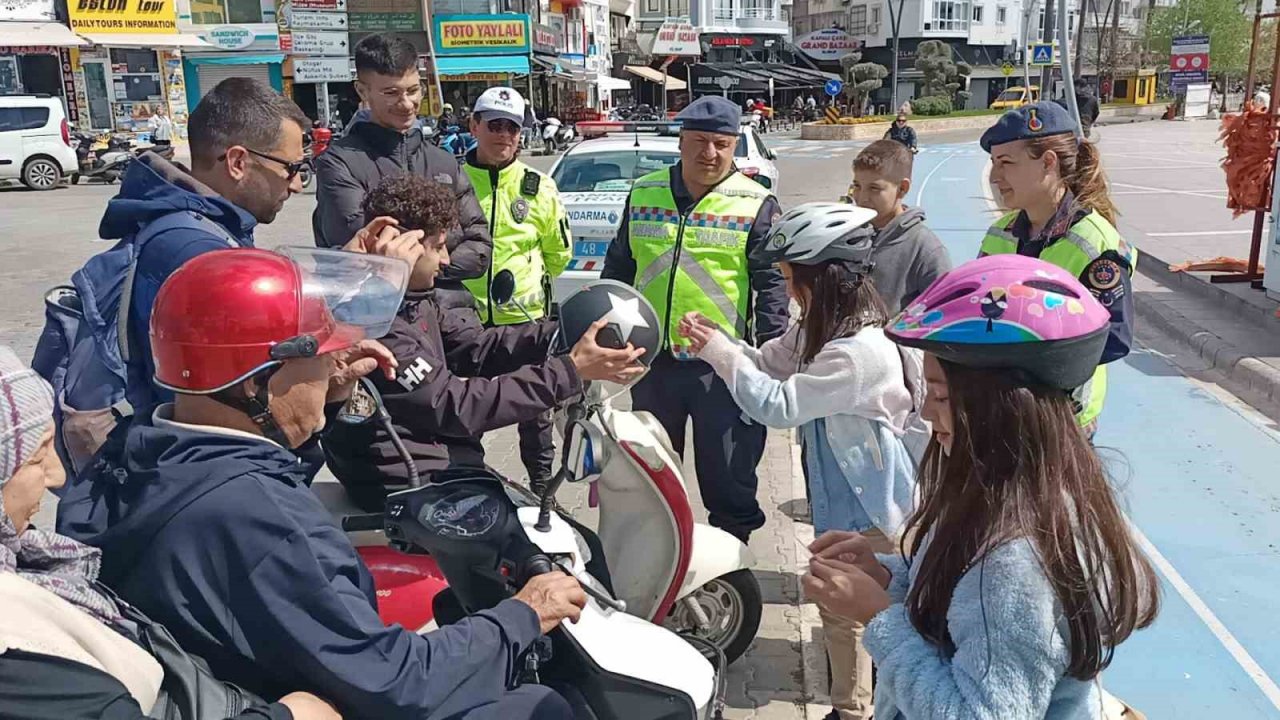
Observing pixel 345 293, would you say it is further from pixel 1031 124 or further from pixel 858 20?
pixel 858 20

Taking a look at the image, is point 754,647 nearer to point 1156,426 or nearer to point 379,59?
point 379,59

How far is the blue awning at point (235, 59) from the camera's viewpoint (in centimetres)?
3191

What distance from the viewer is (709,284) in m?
3.81

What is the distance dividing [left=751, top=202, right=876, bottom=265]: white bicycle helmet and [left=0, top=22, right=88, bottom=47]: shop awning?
2875 centimetres

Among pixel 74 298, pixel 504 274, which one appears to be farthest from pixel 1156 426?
pixel 74 298

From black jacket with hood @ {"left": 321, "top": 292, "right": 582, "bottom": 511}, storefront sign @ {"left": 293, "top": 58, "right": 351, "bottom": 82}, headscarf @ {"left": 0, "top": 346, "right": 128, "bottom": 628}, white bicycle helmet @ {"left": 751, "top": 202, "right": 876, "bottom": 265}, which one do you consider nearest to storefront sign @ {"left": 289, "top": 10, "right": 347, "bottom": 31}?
storefront sign @ {"left": 293, "top": 58, "right": 351, "bottom": 82}

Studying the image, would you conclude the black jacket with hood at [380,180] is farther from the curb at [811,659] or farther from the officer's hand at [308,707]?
the officer's hand at [308,707]

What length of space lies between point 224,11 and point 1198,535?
115 feet

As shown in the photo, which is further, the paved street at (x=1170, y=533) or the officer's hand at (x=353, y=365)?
the paved street at (x=1170, y=533)

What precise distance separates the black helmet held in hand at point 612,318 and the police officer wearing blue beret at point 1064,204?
4.55 feet

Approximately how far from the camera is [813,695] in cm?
347

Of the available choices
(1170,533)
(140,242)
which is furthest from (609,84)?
(140,242)

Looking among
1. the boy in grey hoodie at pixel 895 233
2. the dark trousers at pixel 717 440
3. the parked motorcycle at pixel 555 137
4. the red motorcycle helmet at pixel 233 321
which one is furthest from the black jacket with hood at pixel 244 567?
the parked motorcycle at pixel 555 137

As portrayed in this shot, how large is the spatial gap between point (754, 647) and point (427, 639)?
7.12ft
